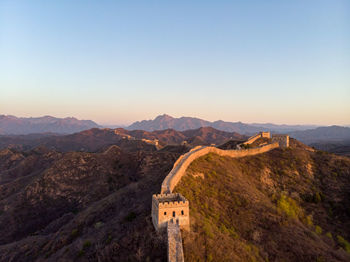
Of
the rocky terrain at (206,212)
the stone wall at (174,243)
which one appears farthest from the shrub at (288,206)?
the stone wall at (174,243)

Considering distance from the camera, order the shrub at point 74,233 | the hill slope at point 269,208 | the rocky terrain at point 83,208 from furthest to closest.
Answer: the shrub at point 74,233 → the hill slope at point 269,208 → the rocky terrain at point 83,208

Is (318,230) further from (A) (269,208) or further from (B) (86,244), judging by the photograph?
(B) (86,244)

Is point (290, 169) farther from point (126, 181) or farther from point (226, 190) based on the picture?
point (126, 181)

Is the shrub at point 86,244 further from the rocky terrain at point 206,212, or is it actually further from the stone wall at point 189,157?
the stone wall at point 189,157

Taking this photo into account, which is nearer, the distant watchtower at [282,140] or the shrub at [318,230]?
the shrub at [318,230]

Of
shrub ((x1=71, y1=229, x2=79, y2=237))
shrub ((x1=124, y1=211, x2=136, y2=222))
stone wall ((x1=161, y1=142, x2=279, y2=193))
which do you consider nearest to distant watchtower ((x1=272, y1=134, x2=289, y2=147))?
stone wall ((x1=161, y1=142, x2=279, y2=193))

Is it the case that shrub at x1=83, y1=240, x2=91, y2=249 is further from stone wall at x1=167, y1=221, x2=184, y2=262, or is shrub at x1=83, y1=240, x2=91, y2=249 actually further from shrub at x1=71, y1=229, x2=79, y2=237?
stone wall at x1=167, y1=221, x2=184, y2=262
